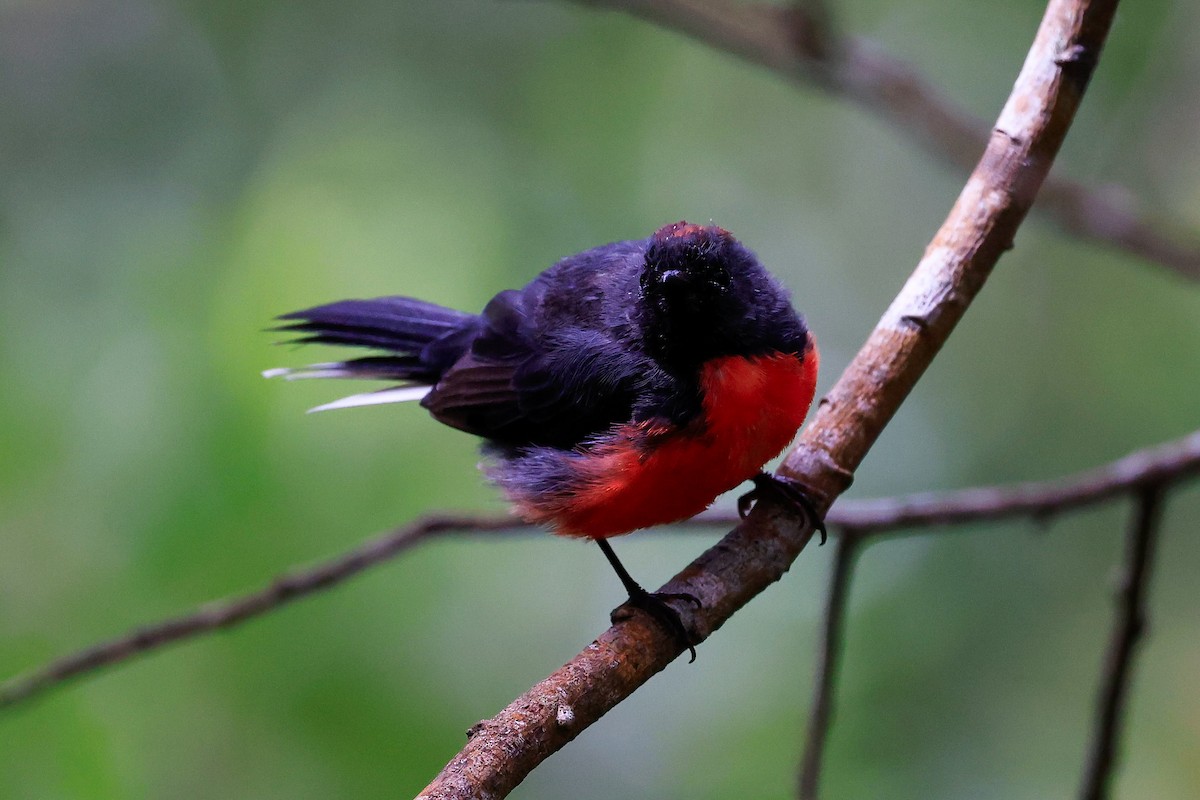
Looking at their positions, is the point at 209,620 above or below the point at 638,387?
below

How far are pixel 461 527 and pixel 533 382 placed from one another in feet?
1.67

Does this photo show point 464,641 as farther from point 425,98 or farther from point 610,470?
point 425,98

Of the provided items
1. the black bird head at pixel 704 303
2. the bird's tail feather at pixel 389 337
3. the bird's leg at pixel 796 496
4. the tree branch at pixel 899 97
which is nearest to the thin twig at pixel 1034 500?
the bird's leg at pixel 796 496

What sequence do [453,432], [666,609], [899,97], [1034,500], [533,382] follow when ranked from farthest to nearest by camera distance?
1. [453,432]
2. [899,97]
3. [533,382]
4. [1034,500]
5. [666,609]

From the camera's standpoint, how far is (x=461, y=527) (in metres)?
3.27

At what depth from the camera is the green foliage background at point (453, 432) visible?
402 centimetres

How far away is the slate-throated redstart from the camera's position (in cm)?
296

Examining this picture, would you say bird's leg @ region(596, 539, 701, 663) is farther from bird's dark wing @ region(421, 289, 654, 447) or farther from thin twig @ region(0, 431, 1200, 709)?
thin twig @ region(0, 431, 1200, 709)

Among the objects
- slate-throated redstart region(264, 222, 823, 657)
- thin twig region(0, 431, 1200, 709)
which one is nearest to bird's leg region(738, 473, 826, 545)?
slate-throated redstart region(264, 222, 823, 657)

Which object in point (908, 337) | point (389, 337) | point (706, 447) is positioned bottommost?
point (389, 337)

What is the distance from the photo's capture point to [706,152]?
593cm

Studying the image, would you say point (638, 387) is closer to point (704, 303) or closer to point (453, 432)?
point (704, 303)

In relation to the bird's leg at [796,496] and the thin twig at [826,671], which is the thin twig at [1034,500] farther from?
the bird's leg at [796,496]

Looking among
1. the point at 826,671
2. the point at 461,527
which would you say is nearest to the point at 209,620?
the point at 461,527
